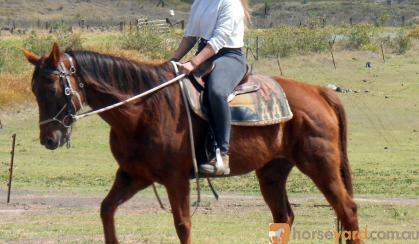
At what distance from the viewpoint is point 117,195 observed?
975 cm

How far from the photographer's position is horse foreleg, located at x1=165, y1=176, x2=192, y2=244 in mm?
9422

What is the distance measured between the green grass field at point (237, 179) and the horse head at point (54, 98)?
288 cm

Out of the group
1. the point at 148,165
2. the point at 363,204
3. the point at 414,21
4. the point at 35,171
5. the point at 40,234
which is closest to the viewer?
the point at 148,165

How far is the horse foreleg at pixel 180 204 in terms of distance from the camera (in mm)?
9422

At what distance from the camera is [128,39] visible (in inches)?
1900

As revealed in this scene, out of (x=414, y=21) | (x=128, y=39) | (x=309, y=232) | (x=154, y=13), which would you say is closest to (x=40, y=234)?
(x=309, y=232)

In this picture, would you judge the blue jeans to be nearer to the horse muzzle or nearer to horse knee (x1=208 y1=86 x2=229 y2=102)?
horse knee (x1=208 y1=86 x2=229 y2=102)

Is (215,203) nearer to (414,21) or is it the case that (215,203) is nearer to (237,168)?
(237,168)

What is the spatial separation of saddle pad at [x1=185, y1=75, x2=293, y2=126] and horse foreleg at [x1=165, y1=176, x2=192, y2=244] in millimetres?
695

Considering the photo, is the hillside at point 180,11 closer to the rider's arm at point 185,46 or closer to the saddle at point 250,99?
the rider's arm at point 185,46

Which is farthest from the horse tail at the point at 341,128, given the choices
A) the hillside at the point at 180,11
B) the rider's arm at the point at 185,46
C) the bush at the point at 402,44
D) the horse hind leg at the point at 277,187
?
the hillside at the point at 180,11

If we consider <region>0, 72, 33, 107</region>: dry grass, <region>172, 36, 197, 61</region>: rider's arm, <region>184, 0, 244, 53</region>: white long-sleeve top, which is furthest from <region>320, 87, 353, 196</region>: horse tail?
<region>0, 72, 33, 107</region>: dry grass

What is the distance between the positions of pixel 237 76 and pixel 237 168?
0.85 meters

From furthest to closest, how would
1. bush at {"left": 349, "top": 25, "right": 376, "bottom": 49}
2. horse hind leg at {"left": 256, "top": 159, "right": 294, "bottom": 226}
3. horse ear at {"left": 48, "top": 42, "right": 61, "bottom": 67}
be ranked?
bush at {"left": 349, "top": 25, "right": 376, "bottom": 49}
horse hind leg at {"left": 256, "top": 159, "right": 294, "bottom": 226}
horse ear at {"left": 48, "top": 42, "right": 61, "bottom": 67}
